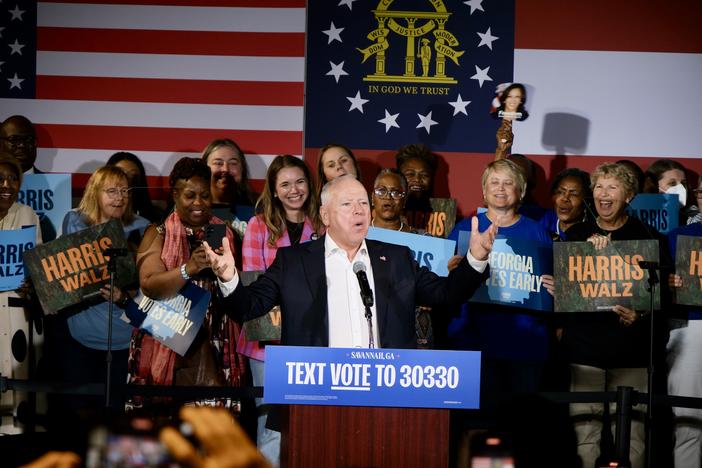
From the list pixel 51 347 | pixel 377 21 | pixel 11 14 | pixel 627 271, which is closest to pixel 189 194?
pixel 51 347

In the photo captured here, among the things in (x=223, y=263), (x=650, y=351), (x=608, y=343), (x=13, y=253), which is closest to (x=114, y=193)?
(x=13, y=253)

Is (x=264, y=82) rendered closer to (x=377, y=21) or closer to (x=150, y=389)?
(x=377, y=21)

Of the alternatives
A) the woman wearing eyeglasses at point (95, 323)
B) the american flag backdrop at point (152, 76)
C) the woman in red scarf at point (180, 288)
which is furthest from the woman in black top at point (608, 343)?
the american flag backdrop at point (152, 76)

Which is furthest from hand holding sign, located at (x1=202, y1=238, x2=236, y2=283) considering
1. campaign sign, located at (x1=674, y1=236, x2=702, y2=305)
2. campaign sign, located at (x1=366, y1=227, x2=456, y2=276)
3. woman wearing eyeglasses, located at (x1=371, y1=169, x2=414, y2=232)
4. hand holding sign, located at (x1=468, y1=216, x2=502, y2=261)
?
campaign sign, located at (x1=674, y1=236, x2=702, y2=305)

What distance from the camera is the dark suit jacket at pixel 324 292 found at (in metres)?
4.18

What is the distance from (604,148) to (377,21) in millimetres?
2139

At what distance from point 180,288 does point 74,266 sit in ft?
2.44

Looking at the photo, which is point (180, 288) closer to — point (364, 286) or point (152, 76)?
point (364, 286)

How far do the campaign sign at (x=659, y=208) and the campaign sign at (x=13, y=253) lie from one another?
3802 mm

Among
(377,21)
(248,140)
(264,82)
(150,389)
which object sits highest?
(377,21)

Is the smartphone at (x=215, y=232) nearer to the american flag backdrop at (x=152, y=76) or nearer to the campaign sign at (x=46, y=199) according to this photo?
the campaign sign at (x=46, y=199)

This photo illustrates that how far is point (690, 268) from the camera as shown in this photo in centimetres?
554

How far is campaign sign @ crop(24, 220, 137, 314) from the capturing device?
5543mm

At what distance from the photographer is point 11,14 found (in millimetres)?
8047
